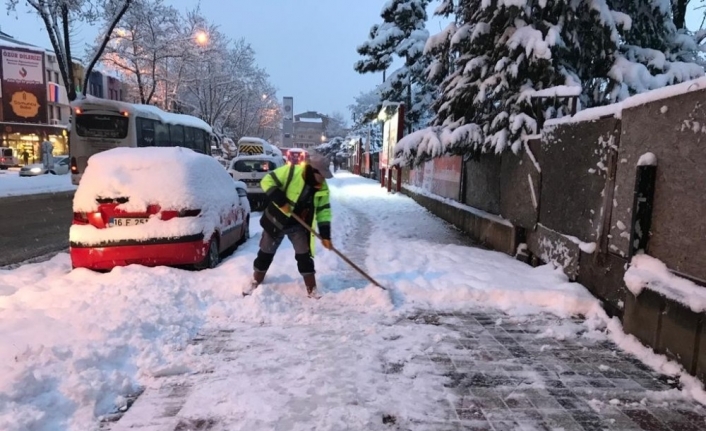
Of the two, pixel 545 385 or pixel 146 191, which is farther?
→ pixel 146 191

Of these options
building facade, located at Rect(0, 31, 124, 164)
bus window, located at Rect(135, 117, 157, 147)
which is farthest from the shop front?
bus window, located at Rect(135, 117, 157, 147)

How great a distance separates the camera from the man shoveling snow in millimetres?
5438

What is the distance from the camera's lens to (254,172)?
15562mm

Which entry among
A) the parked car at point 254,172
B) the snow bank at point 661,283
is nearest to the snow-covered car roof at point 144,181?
the snow bank at point 661,283

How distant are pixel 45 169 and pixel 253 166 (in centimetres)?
2706

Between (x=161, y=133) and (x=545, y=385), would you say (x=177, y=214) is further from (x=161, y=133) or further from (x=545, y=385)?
(x=161, y=133)

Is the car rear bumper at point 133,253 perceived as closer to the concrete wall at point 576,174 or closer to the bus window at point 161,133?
the concrete wall at point 576,174

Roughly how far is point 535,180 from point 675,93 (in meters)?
3.55

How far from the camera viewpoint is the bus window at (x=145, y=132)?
20.0m

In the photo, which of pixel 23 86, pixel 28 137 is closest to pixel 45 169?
pixel 23 86

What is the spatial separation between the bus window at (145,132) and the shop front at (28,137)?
114 feet

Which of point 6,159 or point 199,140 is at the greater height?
point 199,140

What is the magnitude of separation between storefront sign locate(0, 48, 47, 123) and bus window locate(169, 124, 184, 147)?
36.5 m

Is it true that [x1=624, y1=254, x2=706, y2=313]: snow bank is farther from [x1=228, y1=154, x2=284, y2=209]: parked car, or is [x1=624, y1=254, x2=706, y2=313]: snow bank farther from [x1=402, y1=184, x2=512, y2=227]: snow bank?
[x1=228, y1=154, x2=284, y2=209]: parked car
